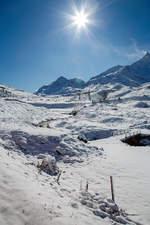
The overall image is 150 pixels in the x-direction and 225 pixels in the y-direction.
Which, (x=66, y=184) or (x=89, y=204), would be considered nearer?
(x=89, y=204)

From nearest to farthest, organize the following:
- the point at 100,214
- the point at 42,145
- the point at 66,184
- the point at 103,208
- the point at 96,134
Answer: the point at 100,214 < the point at 103,208 < the point at 66,184 < the point at 42,145 < the point at 96,134

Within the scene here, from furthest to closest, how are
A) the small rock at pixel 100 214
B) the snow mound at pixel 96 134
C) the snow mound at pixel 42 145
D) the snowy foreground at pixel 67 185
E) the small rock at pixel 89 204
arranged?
the snow mound at pixel 96 134 < the snow mound at pixel 42 145 < the small rock at pixel 89 204 < the small rock at pixel 100 214 < the snowy foreground at pixel 67 185

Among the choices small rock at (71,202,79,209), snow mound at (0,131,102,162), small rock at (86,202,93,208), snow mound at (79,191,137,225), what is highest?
snow mound at (0,131,102,162)

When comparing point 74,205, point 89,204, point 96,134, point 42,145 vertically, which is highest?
point 42,145

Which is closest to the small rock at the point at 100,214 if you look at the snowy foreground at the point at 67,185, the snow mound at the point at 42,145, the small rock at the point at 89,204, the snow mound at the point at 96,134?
the snowy foreground at the point at 67,185

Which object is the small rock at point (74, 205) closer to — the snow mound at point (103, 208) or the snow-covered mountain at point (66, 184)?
the snow-covered mountain at point (66, 184)

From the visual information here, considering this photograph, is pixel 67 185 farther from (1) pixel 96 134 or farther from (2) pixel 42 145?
(1) pixel 96 134

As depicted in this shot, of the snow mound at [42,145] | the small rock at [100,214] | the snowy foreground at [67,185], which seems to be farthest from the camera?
the snow mound at [42,145]

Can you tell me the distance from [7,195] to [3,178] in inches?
41.6

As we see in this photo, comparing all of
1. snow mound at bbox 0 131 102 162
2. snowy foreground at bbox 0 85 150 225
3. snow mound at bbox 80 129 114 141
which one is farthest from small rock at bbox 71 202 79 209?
snow mound at bbox 80 129 114 141

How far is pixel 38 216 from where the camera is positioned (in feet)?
13.9

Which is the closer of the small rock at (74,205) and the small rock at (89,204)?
the small rock at (74,205)

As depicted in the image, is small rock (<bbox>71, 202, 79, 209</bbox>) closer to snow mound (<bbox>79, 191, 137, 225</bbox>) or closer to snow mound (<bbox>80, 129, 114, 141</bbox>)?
snow mound (<bbox>79, 191, 137, 225</bbox>)

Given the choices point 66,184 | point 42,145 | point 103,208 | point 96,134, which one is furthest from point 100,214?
point 96,134
